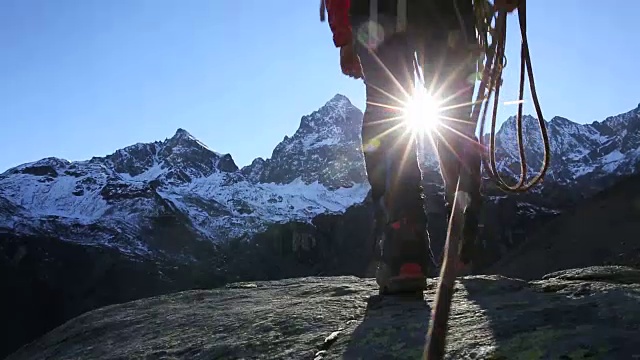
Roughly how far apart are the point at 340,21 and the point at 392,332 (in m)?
2.68

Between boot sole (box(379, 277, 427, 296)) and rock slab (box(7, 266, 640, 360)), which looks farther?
boot sole (box(379, 277, 427, 296))

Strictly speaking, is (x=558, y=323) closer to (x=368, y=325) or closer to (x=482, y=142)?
(x=368, y=325)

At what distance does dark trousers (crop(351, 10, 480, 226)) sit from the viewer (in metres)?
4.34

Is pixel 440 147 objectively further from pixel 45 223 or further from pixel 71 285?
pixel 45 223

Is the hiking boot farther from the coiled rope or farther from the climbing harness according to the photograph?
the coiled rope

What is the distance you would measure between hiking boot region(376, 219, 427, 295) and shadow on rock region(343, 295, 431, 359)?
214 mm

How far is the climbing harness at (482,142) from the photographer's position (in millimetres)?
1858

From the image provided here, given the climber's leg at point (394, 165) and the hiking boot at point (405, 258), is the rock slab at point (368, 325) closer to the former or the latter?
the hiking boot at point (405, 258)

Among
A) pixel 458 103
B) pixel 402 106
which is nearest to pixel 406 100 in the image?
pixel 402 106

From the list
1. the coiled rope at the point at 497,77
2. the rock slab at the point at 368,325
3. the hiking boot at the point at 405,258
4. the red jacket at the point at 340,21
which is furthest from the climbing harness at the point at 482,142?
the red jacket at the point at 340,21

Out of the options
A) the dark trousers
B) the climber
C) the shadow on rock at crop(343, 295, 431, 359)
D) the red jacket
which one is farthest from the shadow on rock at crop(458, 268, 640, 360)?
the red jacket

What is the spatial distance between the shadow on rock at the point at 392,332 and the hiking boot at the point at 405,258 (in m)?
0.21

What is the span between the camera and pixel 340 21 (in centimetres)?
478

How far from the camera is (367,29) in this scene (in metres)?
4.57
